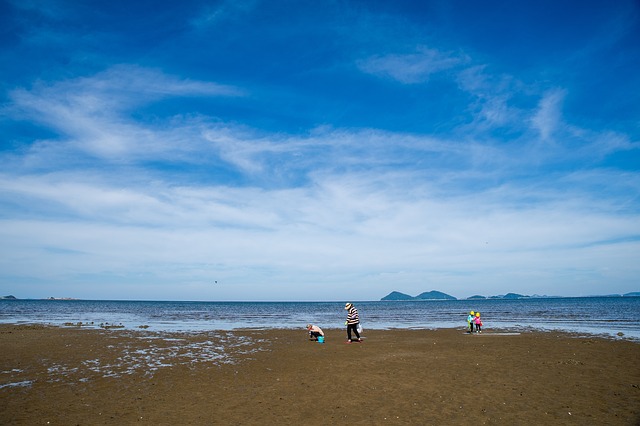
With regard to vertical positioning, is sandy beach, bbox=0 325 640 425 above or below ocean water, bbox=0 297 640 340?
above

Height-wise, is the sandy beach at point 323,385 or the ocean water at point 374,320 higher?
the sandy beach at point 323,385

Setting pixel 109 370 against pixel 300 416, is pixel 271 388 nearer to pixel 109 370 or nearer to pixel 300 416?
pixel 300 416

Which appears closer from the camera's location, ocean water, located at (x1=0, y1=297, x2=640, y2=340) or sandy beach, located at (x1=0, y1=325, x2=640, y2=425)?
sandy beach, located at (x1=0, y1=325, x2=640, y2=425)

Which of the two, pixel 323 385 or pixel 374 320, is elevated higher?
pixel 323 385

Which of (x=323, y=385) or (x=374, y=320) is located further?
(x=374, y=320)

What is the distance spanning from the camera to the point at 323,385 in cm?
1377

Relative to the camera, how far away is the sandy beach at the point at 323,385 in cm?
1032

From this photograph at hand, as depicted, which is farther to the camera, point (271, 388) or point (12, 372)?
point (12, 372)

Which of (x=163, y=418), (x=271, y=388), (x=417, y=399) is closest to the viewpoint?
(x=163, y=418)

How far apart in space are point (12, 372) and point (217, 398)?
9.42 meters

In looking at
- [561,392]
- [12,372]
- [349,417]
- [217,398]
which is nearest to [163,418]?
[217,398]

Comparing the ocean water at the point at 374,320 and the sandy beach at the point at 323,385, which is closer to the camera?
the sandy beach at the point at 323,385

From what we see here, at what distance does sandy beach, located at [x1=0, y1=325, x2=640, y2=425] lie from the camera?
33.9 feet

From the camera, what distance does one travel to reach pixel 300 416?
10.4 meters
